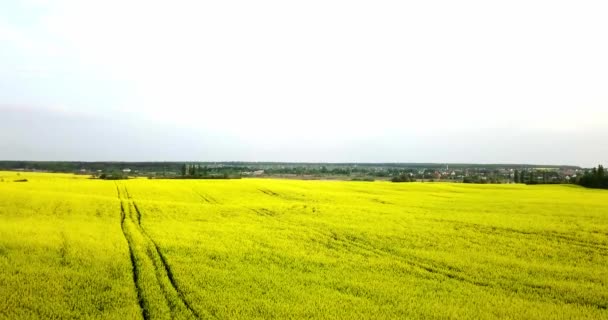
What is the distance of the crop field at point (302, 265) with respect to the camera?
408 inches

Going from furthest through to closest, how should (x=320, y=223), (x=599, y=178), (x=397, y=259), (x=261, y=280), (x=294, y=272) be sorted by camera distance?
(x=599, y=178) → (x=320, y=223) → (x=397, y=259) → (x=294, y=272) → (x=261, y=280)

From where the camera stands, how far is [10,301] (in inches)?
419

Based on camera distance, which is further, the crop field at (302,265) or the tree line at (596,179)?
the tree line at (596,179)

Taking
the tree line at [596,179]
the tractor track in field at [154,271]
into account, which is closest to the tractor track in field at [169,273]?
the tractor track in field at [154,271]

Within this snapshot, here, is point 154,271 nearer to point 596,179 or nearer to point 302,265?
point 302,265

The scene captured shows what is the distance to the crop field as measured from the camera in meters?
10.4

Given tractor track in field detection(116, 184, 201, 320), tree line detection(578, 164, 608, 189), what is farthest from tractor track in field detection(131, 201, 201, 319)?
tree line detection(578, 164, 608, 189)

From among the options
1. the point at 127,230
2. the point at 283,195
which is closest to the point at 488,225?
the point at 127,230

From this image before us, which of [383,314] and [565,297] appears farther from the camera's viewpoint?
[565,297]

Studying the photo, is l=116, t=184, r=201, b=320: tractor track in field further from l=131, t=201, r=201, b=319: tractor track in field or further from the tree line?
the tree line

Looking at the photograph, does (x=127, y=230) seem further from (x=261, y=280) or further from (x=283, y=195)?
(x=283, y=195)

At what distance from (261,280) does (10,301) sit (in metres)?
5.64

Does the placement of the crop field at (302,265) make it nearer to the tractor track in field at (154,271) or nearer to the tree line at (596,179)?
the tractor track in field at (154,271)

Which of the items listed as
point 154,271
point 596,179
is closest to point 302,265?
point 154,271
